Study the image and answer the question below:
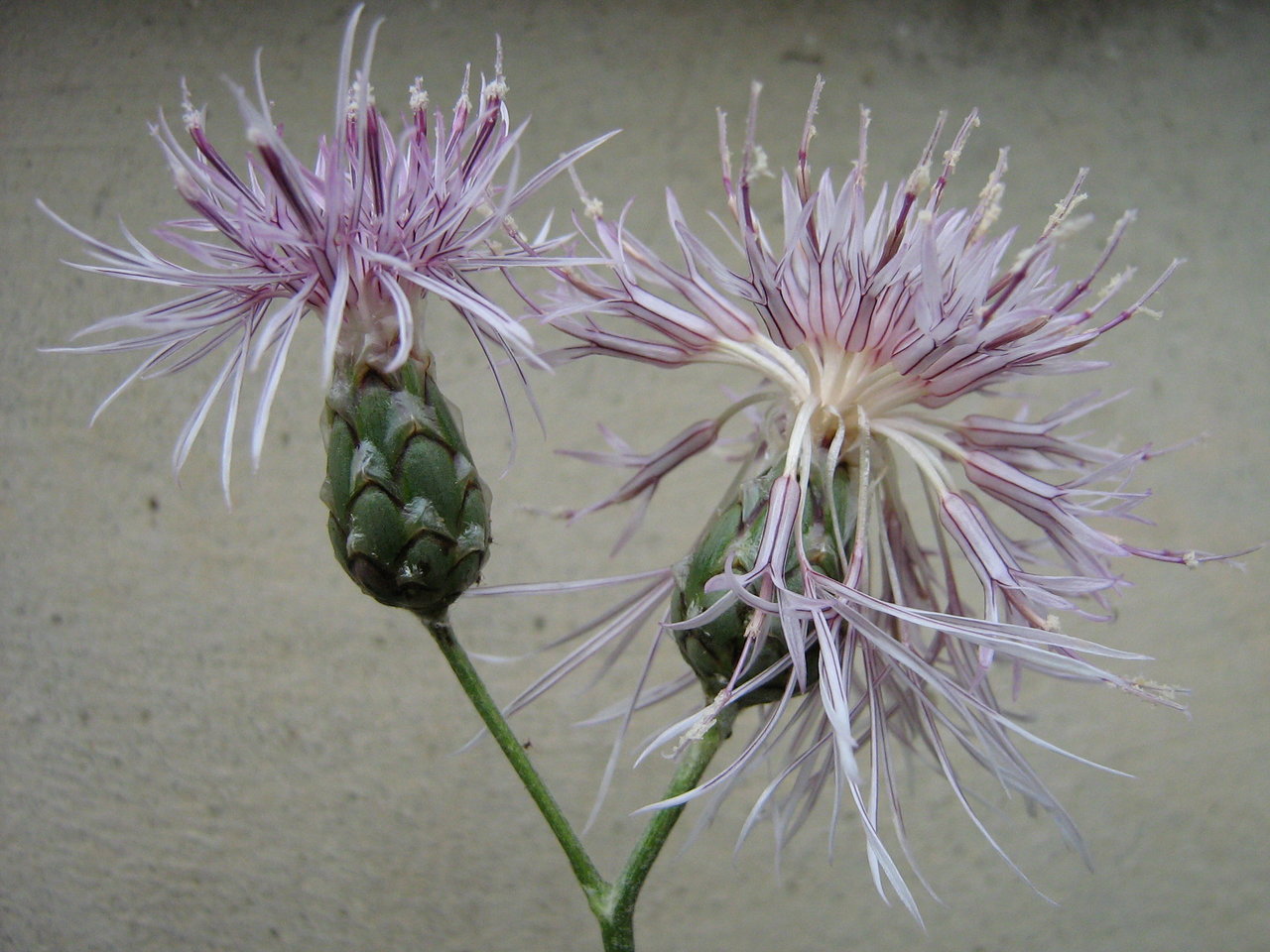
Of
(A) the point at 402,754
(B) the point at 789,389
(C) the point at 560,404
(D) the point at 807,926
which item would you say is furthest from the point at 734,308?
(D) the point at 807,926

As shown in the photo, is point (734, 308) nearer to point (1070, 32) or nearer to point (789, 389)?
point (789, 389)

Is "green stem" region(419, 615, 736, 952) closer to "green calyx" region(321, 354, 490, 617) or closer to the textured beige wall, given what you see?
"green calyx" region(321, 354, 490, 617)

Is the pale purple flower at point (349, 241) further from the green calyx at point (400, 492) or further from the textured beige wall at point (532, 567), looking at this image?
the textured beige wall at point (532, 567)

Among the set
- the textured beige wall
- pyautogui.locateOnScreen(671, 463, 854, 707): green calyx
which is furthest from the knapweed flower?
the textured beige wall

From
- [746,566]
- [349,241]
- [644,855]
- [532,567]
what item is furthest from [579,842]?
[532,567]

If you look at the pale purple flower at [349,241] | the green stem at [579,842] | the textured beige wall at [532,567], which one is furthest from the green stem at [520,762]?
the textured beige wall at [532,567]

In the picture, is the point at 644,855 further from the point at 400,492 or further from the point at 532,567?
the point at 532,567
